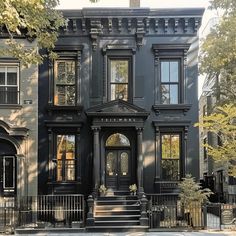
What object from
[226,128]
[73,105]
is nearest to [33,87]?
[73,105]

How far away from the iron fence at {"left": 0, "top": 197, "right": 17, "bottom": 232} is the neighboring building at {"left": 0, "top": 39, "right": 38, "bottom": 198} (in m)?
0.48

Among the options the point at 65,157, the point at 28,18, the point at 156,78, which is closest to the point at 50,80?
the point at 65,157

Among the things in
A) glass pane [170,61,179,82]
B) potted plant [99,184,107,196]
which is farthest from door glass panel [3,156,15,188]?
glass pane [170,61,179,82]

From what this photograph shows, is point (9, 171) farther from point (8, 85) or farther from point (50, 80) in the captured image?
point (50, 80)

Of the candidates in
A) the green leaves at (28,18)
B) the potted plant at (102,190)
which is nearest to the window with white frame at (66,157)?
the potted plant at (102,190)

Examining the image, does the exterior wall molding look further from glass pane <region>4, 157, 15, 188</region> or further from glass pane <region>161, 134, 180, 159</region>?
glass pane <region>161, 134, 180, 159</region>

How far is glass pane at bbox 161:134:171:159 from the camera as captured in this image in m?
26.6

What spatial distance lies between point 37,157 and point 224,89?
14.1 m

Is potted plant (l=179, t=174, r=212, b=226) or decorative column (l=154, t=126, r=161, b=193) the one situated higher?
decorative column (l=154, t=126, r=161, b=193)

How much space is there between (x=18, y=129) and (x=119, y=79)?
577cm

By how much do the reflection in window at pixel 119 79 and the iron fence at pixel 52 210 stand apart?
5672 mm

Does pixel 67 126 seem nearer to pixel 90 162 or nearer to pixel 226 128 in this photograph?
pixel 90 162

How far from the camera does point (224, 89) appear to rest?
3397 centimetres

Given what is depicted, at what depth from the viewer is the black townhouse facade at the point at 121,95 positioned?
2633 cm
